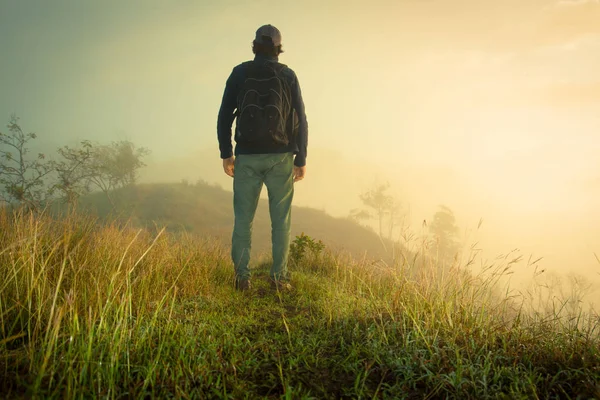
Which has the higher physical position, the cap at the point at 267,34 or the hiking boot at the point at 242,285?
the cap at the point at 267,34

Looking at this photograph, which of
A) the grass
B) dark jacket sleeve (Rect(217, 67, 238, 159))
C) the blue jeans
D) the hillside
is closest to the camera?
the grass

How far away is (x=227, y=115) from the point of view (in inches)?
210

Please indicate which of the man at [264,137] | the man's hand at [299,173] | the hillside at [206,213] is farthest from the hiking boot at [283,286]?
the hillside at [206,213]

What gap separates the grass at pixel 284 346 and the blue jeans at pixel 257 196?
1.08m

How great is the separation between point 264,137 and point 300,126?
0.76 metres

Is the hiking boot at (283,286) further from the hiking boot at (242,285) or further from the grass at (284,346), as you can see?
the grass at (284,346)

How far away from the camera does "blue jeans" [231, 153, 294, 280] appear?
5.05m

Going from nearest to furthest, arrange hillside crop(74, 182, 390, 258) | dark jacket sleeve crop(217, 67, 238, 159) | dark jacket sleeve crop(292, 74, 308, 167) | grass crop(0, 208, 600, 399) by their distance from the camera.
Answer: grass crop(0, 208, 600, 399) → dark jacket sleeve crop(217, 67, 238, 159) → dark jacket sleeve crop(292, 74, 308, 167) → hillside crop(74, 182, 390, 258)

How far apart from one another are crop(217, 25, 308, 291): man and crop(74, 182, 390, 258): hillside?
2683 cm

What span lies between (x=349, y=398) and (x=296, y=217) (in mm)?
45660

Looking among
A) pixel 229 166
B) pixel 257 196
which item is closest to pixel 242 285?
pixel 257 196

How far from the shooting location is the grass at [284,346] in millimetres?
2045

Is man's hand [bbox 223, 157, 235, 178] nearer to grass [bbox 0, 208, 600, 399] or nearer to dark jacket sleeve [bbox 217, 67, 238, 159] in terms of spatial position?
dark jacket sleeve [bbox 217, 67, 238, 159]

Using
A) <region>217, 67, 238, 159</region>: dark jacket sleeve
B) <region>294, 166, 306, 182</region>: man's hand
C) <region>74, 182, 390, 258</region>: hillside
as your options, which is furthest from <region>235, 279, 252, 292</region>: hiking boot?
<region>74, 182, 390, 258</region>: hillside
